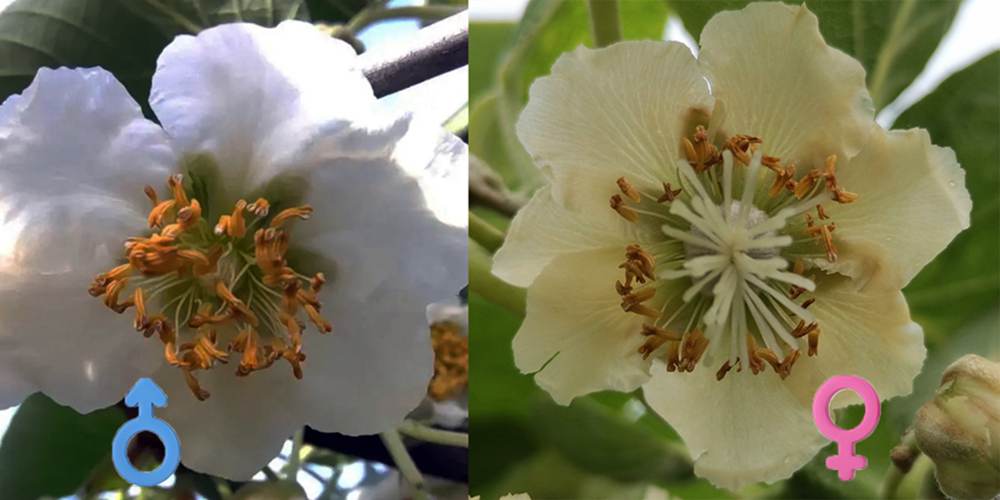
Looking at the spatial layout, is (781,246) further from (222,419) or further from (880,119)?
(222,419)

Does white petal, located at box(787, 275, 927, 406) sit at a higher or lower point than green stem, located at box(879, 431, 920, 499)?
higher

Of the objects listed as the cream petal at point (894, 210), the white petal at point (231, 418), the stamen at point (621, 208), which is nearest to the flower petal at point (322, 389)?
the white petal at point (231, 418)

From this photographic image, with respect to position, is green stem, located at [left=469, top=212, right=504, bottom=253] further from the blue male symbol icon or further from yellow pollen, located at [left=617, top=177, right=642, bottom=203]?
the blue male symbol icon

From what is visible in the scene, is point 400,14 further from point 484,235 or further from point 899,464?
point 899,464

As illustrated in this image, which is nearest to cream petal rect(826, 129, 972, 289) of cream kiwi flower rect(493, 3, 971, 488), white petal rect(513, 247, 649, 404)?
cream kiwi flower rect(493, 3, 971, 488)

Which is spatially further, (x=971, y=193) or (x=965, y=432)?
(x=971, y=193)

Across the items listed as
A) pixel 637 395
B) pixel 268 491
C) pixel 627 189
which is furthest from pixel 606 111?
pixel 268 491

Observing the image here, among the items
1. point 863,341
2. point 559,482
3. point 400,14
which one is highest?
point 400,14
